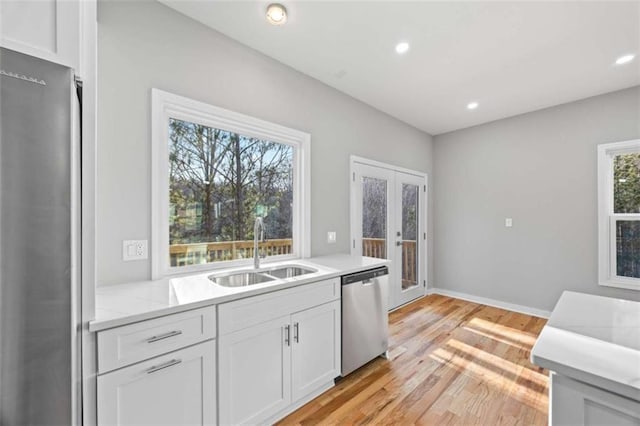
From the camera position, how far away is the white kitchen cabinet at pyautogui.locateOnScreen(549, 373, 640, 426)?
0.64 metres

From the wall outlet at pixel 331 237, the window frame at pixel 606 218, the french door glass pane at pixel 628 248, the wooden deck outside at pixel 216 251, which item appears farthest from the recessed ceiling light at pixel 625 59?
the wooden deck outside at pixel 216 251

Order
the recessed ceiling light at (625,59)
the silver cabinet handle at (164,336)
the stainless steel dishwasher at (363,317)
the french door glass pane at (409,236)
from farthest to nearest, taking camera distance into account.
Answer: the french door glass pane at (409,236), the recessed ceiling light at (625,59), the stainless steel dishwasher at (363,317), the silver cabinet handle at (164,336)

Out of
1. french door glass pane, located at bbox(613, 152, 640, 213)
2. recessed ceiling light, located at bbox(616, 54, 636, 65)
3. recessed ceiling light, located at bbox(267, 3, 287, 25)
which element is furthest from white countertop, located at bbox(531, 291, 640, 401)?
french door glass pane, located at bbox(613, 152, 640, 213)

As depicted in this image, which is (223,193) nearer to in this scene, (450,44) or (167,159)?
(167,159)

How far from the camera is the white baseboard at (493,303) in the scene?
11.6ft

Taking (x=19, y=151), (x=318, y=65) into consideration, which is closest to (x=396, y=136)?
(x=318, y=65)

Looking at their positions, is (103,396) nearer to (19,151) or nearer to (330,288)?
(19,151)

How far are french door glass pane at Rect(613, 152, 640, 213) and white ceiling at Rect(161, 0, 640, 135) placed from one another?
2.66ft

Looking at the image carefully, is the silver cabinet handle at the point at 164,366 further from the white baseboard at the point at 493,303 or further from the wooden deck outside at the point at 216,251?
the white baseboard at the point at 493,303

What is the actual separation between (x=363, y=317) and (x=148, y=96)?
229 cm

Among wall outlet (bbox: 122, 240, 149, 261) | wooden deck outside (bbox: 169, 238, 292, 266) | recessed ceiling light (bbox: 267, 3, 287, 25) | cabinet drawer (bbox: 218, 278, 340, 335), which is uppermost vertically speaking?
recessed ceiling light (bbox: 267, 3, 287, 25)

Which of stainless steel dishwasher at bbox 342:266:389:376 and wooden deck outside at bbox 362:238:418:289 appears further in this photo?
wooden deck outside at bbox 362:238:418:289

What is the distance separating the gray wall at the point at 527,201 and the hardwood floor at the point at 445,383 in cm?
77

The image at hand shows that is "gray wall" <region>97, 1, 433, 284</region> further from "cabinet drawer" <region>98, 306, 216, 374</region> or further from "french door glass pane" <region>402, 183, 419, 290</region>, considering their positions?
"french door glass pane" <region>402, 183, 419, 290</region>
